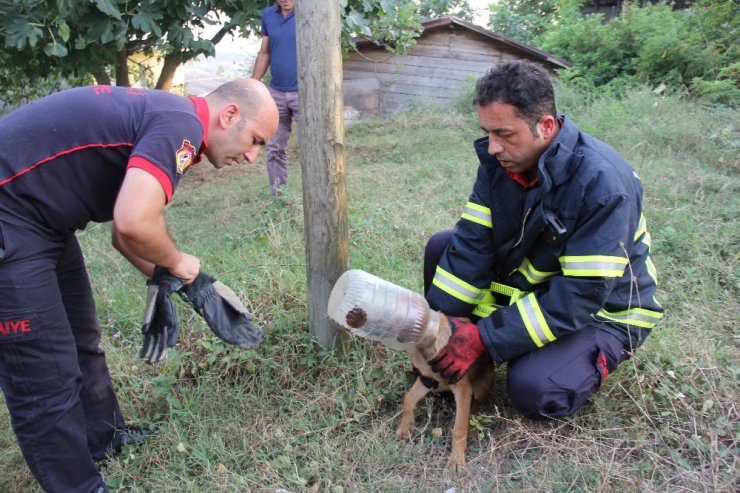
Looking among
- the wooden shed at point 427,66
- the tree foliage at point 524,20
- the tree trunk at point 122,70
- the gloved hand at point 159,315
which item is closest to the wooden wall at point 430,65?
the wooden shed at point 427,66

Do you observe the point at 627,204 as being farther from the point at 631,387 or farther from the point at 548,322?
the point at 631,387

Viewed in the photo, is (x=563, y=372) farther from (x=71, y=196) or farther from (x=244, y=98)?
(x=71, y=196)

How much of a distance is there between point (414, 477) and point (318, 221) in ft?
4.05

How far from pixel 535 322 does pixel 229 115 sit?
4.72 ft

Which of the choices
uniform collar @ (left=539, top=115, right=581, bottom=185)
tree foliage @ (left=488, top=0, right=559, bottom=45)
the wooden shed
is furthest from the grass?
tree foliage @ (left=488, top=0, right=559, bottom=45)

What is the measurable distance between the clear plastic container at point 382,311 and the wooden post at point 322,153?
1.62ft

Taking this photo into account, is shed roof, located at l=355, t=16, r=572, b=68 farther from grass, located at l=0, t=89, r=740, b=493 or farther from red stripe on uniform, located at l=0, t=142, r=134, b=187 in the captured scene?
red stripe on uniform, located at l=0, t=142, r=134, b=187

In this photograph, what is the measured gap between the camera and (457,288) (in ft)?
8.59

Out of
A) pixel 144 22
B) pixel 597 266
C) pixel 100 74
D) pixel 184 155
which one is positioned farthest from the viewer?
pixel 100 74

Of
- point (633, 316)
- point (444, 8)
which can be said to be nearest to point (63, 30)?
point (633, 316)

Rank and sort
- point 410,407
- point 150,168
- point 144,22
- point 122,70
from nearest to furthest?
point 150,168, point 410,407, point 144,22, point 122,70

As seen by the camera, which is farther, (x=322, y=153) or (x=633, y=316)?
(x=322, y=153)

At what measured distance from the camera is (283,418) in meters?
2.78

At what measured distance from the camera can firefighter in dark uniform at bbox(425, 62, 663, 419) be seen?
89.0 inches
